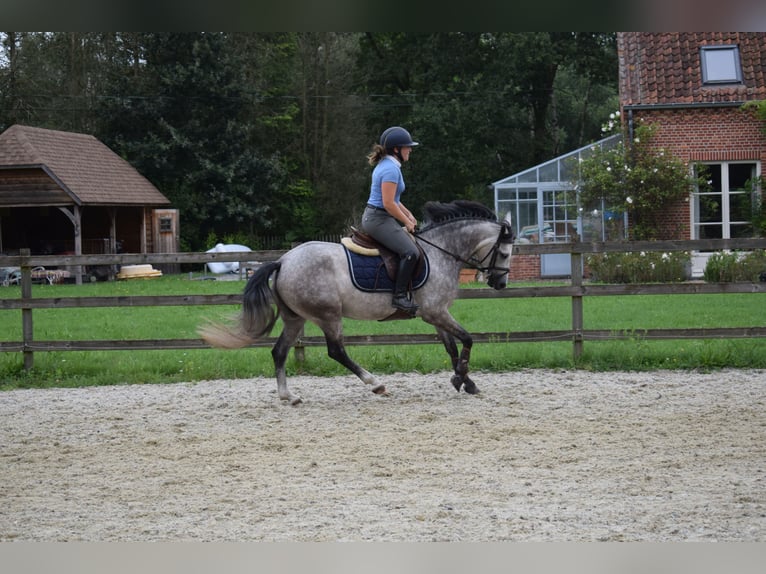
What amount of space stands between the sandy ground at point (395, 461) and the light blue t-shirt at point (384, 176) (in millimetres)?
1759

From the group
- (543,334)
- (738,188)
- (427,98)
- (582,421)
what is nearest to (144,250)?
(427,98)

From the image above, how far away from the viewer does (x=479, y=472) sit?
5.35 m

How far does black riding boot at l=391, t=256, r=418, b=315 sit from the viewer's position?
7.87 m

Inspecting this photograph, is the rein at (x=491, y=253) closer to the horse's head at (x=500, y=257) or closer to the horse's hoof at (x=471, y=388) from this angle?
the horse's head at (x=500, y=257)

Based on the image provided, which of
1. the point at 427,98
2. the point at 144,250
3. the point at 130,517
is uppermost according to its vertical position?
the point at 427,98

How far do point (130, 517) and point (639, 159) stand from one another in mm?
19289

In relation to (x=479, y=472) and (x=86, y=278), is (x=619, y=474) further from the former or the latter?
(x=86, y=278)

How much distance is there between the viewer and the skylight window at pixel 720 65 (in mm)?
22062

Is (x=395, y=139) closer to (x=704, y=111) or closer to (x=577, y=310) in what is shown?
(x=577, y=310)

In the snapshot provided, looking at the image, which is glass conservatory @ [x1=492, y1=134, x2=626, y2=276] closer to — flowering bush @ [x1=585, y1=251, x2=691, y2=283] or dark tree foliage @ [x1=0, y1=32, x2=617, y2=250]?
flowering bush @ [x1=585, y1=251, x2=691, y2=283]

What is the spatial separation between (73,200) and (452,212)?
2070cm

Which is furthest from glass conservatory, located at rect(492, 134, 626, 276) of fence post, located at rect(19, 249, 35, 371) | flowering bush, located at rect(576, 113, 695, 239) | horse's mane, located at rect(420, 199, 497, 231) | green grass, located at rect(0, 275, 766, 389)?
fence post, located at rect(19, 249, 35, 371)

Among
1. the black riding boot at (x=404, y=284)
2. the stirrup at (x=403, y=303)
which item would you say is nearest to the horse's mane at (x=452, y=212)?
the black riding boot at (x=404, y=284)

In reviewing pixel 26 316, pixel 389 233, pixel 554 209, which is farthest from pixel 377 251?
pixel 554 209
